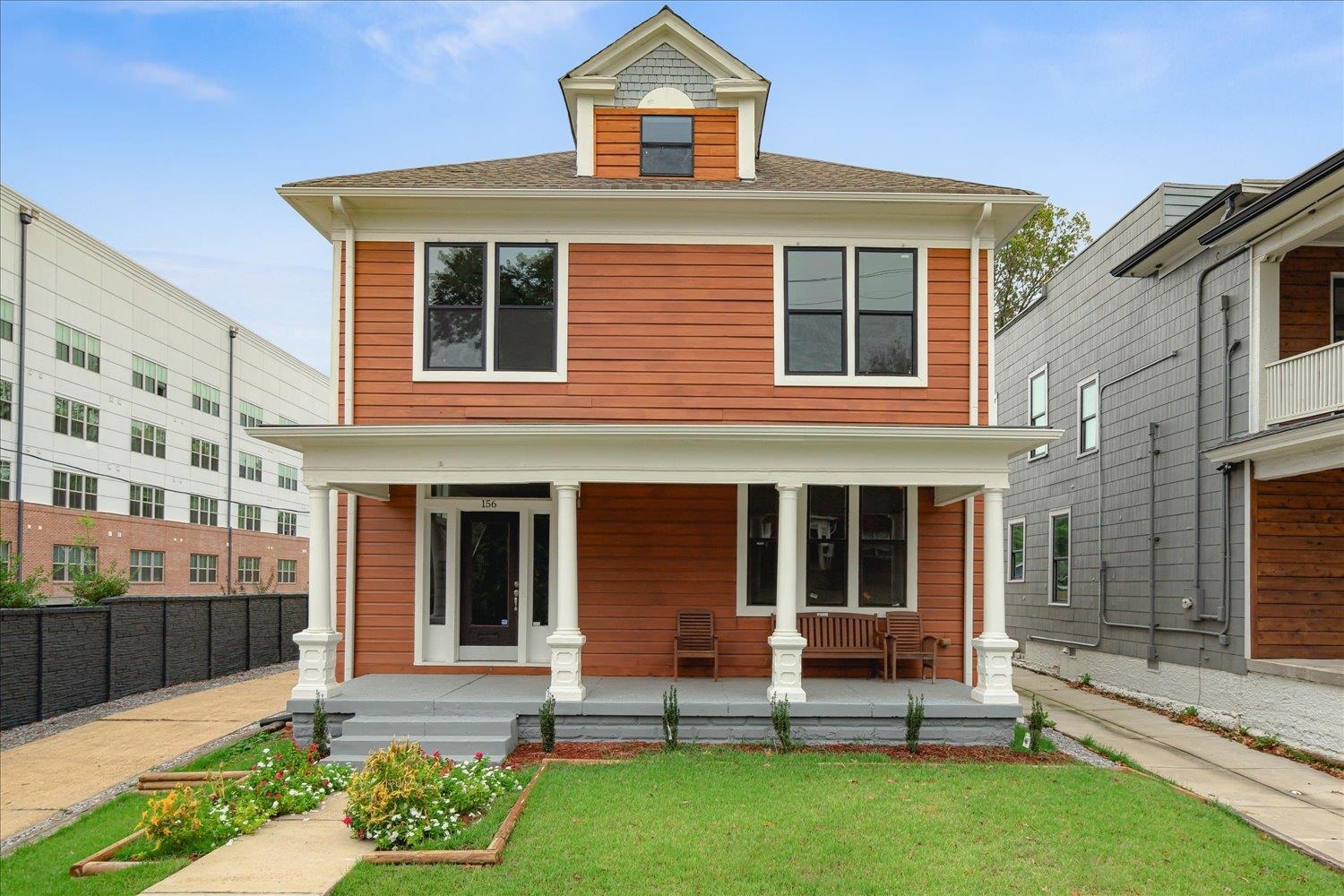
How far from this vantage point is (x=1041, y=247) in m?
30.8

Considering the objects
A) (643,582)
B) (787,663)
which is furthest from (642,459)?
(787,663)

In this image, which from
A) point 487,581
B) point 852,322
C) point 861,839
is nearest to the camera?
point 861,839

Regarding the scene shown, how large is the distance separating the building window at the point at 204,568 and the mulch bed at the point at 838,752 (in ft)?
85.2

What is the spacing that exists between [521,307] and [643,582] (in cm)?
363

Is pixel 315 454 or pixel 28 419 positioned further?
pixel 28 419

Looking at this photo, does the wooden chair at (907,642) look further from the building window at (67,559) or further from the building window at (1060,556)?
the building window at (67,559)

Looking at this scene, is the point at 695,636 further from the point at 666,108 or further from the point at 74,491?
the point at 74,491

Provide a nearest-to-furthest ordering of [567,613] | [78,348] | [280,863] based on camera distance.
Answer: [280,863] → [567,613] → [78,348]

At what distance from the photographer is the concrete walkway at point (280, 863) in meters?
5.87

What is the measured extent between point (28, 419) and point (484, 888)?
22.4m

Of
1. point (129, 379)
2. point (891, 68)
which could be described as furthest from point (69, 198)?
point (891, 68)

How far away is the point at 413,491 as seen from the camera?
11.5 m

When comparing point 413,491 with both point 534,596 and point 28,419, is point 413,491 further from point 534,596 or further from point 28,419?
point 28,419

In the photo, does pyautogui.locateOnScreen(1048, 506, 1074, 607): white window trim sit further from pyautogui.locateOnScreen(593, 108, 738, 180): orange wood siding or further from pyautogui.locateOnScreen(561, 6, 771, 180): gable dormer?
pyautogui.locateOnScreen(593, 108, 738, 180): orange wood siding
